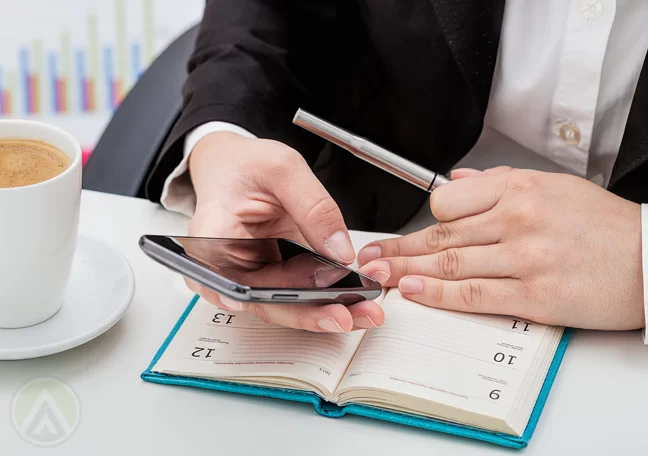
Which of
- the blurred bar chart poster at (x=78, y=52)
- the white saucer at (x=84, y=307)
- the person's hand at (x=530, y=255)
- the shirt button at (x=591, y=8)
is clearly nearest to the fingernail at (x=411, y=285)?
the person's hand at (x=530, y=255)

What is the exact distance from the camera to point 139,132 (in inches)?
41.3

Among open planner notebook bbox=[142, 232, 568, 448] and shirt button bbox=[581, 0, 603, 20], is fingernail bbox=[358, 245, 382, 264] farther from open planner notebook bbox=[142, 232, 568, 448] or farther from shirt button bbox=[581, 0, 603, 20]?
shirt button bbox=[581, 0, 603, 20]

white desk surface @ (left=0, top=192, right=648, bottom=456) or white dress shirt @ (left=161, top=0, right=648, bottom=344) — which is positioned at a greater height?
white dress shirt @ (left=161, top=0, right=648, bottom=344)

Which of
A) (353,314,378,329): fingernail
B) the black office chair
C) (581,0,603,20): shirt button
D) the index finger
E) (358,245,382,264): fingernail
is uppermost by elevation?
(581,0,603,20): shirt button

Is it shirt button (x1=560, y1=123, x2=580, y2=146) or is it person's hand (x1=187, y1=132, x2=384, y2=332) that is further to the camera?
shirt button (x1=560, y1=123, x2=580, y2=146)

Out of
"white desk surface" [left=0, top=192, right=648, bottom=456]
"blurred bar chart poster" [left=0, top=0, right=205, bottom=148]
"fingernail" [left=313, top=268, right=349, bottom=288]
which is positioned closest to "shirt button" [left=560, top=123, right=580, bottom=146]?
"white desk surface" [left=0, top=192, right=648, bottom=456]

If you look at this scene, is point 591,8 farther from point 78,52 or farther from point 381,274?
point 78,52

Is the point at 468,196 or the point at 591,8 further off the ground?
the point at 591,8

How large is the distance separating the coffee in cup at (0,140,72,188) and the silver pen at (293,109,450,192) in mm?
237

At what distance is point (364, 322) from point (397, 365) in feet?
0.14

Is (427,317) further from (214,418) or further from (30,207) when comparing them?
(30,207)

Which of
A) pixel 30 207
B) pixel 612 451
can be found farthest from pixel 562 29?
pixel 30 207

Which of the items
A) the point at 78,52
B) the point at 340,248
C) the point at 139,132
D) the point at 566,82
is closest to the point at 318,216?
the point at 340,248

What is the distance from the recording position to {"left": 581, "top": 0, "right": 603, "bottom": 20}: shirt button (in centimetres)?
80
